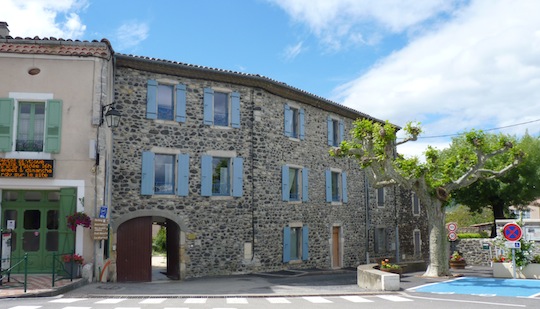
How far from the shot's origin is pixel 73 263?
12547 millimetres

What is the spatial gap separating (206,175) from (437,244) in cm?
780

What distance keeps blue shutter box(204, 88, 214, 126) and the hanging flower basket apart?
17.8 feet

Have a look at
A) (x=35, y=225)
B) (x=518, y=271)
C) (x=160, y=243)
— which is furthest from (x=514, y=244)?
(x=160, y=243)

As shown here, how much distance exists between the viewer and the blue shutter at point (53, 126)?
13.0 m

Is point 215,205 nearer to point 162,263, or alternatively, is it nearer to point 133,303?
point 133,303

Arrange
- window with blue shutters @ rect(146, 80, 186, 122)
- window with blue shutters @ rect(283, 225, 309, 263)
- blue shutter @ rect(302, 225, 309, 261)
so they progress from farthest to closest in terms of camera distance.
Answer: blue shutter @ rect(302, 225, 309, 261), window with blue shutters @ rect(283, 225, 309, 263), window with blue shutters @ rect(146, 80, 186, 122)

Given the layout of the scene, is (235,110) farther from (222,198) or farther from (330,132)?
(330,132)

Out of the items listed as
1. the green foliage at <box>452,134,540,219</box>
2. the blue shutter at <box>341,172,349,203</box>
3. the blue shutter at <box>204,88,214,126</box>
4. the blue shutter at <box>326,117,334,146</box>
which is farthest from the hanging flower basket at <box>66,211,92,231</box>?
the green foliage at <box>452,134,540,219</box>

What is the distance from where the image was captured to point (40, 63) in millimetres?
13281

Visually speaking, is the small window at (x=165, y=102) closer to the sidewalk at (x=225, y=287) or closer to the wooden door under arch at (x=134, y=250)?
the wooden door under arch at (x=134, y=250)

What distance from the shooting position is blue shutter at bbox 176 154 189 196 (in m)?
15.9

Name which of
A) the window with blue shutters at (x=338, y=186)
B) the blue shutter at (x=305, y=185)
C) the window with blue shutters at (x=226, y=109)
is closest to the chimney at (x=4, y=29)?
the window with blue shutters at (x=226, y=109)

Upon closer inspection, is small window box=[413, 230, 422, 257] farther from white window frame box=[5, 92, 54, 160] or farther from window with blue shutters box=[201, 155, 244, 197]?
white window frame box=[5, 92, 54, 160]

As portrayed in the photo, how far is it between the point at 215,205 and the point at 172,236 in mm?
1849
